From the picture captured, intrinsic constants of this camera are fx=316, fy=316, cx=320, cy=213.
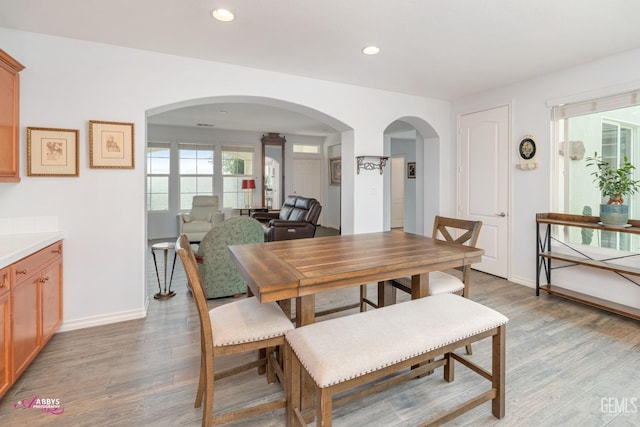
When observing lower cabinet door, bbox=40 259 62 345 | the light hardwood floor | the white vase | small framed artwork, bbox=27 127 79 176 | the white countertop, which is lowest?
the light hardwood floor

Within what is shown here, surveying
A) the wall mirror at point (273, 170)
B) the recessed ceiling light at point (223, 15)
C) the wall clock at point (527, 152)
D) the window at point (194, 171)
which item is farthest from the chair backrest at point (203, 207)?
the wall clock at point (527, 152)

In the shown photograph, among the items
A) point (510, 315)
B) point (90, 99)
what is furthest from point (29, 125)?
point (510, 315)

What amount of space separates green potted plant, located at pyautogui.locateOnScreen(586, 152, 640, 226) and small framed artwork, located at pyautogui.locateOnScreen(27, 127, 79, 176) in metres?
4.91

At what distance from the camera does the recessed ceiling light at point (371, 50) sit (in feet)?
9.69

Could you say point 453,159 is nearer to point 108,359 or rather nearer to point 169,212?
point 108,359

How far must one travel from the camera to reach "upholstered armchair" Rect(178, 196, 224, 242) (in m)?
6.43

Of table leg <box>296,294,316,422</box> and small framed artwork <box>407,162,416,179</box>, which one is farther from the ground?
small framed artwork <box>407,162,416,179</box>

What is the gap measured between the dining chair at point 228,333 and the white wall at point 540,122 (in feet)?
11.7

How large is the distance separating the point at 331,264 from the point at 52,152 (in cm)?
263

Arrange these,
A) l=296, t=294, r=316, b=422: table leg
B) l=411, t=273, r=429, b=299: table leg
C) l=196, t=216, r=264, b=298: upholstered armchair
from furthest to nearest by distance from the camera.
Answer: l=196, t=216, r=264, b=298: upholstered armchair → l=411, t=273, r=429, b=299: table leg → l=296, t=294, r=316, b=422: table leg

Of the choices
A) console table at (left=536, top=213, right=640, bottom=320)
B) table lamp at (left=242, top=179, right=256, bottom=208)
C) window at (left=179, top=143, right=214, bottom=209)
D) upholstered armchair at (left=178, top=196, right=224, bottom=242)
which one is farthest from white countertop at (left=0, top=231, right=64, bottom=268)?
table lamp at (left=242, top=179, right=256, bottom=208)

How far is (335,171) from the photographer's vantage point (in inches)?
356

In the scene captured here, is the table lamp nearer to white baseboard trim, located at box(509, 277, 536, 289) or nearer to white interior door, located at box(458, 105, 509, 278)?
white interior door, located at box(458, 105, 509, 278)

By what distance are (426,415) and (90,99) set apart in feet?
11.6
